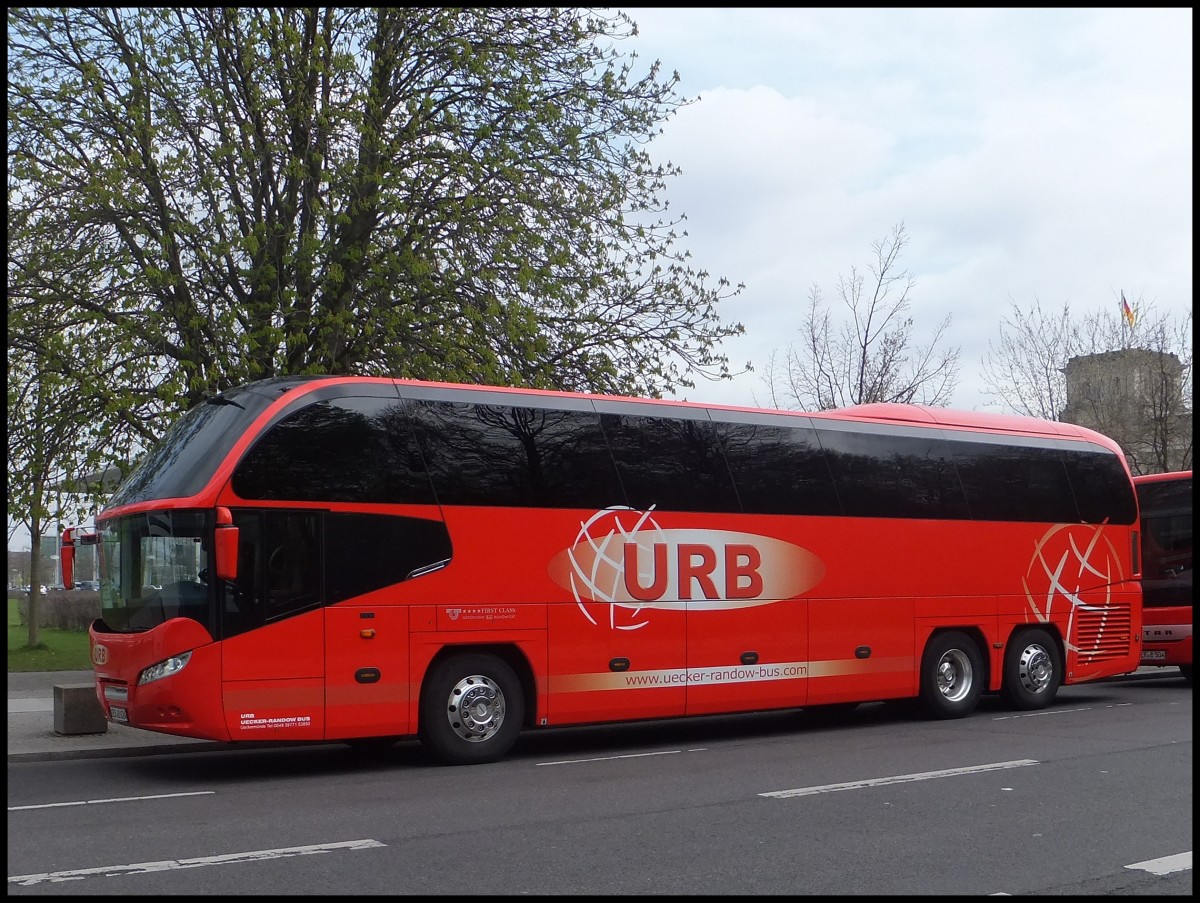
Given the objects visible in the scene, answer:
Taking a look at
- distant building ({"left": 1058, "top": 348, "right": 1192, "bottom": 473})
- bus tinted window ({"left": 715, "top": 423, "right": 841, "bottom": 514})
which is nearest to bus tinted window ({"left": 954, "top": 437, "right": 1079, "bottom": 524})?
bus tinted window ({"left": 715, "top": 423, "right": 841, "bottom": 514})

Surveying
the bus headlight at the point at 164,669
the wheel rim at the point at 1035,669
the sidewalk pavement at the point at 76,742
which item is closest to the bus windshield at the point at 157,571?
the bus headlight at the point at 164,669

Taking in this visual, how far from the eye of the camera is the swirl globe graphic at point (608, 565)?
12719 millimetres

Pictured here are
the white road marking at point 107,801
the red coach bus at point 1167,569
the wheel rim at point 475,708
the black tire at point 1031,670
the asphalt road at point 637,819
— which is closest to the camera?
the asphalt road at point 637,819

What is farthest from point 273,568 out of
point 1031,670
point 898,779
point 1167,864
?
point 1031,670

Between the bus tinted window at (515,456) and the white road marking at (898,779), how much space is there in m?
3.94

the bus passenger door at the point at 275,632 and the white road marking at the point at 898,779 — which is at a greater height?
the bus passenger door at the point at 275,632

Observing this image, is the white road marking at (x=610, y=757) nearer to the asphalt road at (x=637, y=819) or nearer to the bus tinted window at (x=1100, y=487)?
the asphalt road at (x=637, y=819)

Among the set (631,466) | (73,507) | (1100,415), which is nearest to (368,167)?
(73,507)

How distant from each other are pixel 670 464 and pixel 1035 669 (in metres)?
6.37

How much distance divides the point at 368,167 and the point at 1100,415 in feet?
72.7

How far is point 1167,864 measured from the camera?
7188 millimetres

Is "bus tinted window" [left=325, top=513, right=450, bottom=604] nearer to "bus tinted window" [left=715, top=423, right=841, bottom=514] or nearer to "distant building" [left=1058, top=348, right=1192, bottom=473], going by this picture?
"bus tinted window" [left=715, top=423, right=841, bottom=514]

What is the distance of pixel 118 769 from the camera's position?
1181cm

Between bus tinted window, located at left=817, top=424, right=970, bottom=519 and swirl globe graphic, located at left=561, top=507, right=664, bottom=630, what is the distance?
9.41 ft
